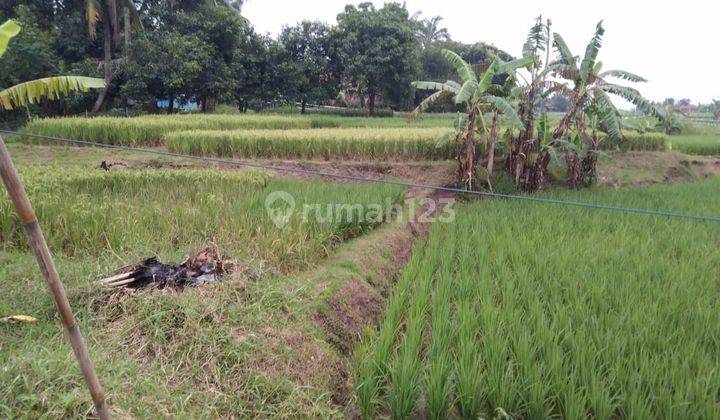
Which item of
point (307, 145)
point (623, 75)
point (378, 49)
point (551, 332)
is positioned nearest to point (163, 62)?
point (378, 49)

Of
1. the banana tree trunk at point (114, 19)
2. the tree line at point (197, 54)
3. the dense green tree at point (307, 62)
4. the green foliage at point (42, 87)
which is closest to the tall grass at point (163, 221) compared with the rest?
the green foliage at point (42, 87)

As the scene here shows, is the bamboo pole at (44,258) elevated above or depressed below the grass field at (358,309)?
above

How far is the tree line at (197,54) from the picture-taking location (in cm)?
1364

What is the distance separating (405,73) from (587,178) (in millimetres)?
11474

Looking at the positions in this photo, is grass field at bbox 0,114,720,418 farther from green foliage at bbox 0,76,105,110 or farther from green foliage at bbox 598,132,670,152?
green foliage at bbox 598,132,670,152

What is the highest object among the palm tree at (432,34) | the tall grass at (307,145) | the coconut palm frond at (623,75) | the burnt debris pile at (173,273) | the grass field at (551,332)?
the palm tree at (432,34)

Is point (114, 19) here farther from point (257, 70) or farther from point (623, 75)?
point (623, 75)

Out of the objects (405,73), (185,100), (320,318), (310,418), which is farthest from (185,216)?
(405,73)

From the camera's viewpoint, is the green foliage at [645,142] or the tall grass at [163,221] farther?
the green foliage at [645,142]

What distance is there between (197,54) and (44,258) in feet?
47.8

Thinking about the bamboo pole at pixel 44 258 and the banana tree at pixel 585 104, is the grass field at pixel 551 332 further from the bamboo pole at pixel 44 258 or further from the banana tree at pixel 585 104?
the banana tree at pixel 585 104

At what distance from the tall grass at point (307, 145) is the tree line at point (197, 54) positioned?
622cm

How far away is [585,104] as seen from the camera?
729 centimetres

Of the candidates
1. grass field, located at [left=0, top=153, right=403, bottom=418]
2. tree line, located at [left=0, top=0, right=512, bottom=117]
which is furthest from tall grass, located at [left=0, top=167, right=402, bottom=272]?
tree line, located at [left=0, top=0, right=512, bottom=117]
